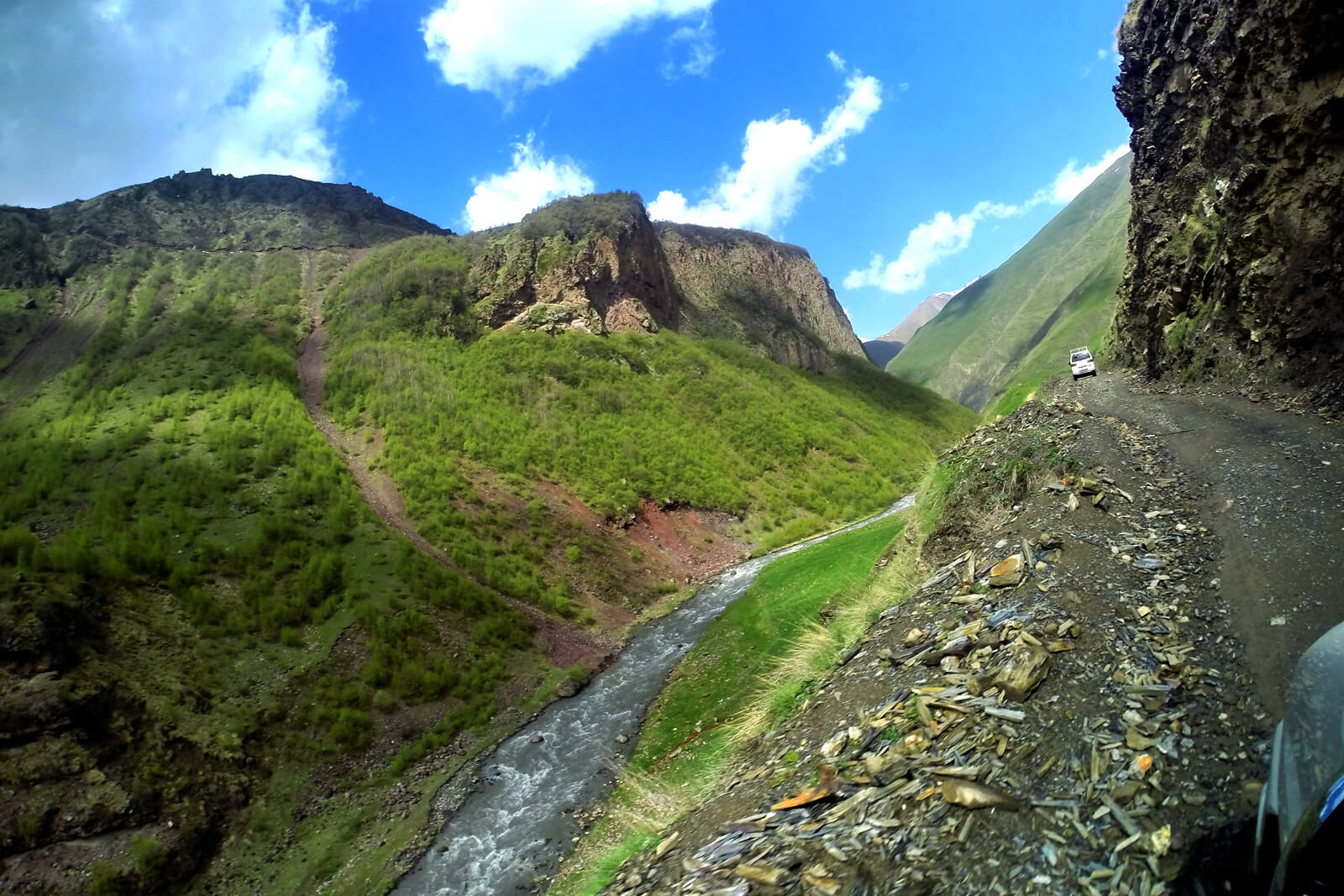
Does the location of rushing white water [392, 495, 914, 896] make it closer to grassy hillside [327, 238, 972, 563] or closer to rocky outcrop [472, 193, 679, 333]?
grassy hillside [327, 238, 972, 563]

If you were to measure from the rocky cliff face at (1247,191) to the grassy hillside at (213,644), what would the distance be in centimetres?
2390

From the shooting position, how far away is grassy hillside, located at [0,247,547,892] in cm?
1656

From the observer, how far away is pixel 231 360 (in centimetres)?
4641

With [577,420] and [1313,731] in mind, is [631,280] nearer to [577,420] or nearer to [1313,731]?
[577,420]

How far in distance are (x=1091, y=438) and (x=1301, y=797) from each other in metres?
9.93

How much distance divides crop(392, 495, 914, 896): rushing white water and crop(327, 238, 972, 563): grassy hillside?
913 cm

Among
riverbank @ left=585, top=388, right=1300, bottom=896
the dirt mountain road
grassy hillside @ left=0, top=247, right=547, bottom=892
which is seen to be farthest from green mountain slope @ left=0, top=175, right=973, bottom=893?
the dirt mountain road

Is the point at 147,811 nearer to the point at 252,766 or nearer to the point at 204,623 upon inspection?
the point at 252,766

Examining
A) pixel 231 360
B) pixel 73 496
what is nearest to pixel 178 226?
pixel 231 360

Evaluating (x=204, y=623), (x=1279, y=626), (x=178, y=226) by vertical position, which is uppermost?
(x=178, y=226)

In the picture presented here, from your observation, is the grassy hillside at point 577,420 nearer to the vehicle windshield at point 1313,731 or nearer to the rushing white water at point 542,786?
the rushing white water at point 542,786

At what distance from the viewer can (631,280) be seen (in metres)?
75.9

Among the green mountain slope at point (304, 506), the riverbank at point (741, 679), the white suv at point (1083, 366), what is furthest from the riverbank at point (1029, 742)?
the white suv at point (1083, 366)

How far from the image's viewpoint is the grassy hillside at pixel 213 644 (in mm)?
16562
